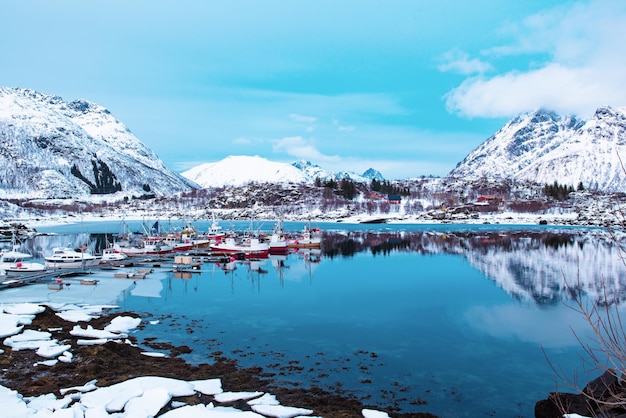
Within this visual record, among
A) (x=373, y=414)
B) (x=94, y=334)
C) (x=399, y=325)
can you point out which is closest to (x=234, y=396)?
(x=373, y=414)

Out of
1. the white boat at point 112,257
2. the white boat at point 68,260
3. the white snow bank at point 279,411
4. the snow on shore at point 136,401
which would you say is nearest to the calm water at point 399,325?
the white snow bank at point 279,411

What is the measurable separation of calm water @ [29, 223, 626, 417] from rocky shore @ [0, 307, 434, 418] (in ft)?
3.53

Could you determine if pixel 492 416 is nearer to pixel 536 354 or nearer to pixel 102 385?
pixel 536 354

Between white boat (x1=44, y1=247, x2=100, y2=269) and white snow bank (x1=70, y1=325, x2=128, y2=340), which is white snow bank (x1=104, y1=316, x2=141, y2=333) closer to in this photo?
white snow bank (x1=70, y1=325, x2=128, y2=340)

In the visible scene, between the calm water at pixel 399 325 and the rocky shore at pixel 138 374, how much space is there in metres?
1.08

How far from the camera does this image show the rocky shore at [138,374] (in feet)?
58.6

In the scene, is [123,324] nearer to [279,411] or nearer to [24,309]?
[24,309]

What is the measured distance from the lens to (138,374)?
2008cm

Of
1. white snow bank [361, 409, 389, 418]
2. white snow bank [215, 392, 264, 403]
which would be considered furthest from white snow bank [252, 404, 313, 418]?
white snow bank [361, 409, 389, 418]

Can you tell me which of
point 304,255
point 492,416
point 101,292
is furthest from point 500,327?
point 304,255

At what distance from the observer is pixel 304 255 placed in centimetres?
7812

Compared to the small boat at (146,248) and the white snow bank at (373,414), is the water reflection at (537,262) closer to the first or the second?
the white snow bank at (373,414)

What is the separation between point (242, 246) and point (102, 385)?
60.9m

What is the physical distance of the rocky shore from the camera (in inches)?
703
